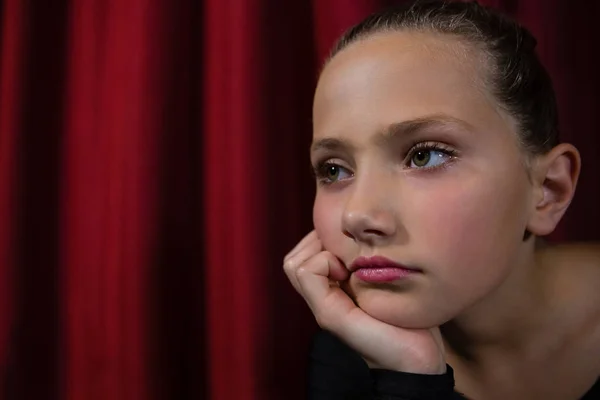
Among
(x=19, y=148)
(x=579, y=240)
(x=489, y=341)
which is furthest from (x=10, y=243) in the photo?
(x=579, y=240)

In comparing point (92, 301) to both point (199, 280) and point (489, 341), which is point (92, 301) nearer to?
point (199, 280)

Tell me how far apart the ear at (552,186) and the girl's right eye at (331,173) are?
27 cm

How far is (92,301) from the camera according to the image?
104cm

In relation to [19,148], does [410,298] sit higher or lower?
lower

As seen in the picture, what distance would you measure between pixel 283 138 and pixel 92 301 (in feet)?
1.59

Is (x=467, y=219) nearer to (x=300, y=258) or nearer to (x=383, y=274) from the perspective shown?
(x=383, y=274)

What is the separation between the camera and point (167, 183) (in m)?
1.04

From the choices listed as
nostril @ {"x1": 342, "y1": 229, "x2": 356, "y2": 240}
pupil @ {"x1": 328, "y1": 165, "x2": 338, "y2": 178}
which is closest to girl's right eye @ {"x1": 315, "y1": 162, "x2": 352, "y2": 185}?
pupil @ {"x1": 328, "y1": 165, "x2": 338, "y2": 178}

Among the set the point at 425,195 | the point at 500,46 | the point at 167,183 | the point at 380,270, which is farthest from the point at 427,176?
the point at 167,183

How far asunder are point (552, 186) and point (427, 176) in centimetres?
23

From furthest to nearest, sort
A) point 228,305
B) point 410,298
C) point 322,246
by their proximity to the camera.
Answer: point 228,305 < point 322,246 < point 410,298

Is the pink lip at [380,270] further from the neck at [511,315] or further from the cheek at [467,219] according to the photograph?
the neck at [511,315]

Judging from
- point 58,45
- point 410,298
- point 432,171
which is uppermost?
point 58,45

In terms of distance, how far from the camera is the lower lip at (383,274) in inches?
25.6
